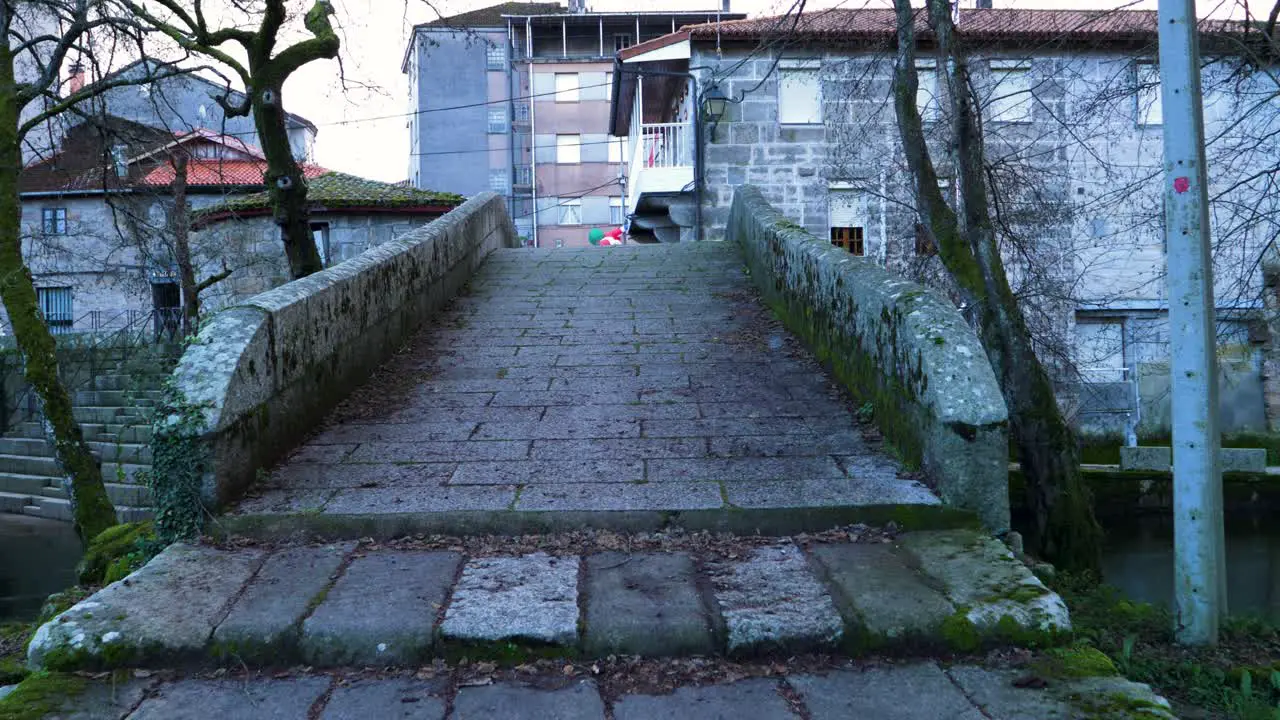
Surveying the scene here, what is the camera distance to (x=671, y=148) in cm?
1922

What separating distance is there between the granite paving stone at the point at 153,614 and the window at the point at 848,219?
56.7ft

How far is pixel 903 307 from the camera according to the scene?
457 centimetres

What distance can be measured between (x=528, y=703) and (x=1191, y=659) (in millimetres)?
2606

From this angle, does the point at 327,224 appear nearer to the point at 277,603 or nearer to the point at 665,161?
the point at 665,161

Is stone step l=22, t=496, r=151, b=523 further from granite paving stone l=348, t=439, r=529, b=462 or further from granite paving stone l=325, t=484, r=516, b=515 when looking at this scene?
granite paving stone l=325, t=484, r=516, b=515

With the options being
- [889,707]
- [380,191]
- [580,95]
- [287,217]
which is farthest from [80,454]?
[580,95]

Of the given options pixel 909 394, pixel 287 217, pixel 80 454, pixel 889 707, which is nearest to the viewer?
pixel 889 707

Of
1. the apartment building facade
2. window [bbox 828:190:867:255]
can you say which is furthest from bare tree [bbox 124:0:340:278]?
the apartment building facade

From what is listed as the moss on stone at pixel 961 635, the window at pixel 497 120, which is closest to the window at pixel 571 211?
the window at pixel 497 120

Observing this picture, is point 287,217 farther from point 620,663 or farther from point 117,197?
point 620,663

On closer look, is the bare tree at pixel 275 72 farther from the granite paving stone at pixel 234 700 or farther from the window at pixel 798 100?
the window at pixel 798 100

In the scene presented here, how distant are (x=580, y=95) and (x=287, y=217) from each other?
3536 centimetres

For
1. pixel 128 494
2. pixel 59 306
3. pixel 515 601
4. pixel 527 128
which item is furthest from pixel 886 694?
pixel 527 128

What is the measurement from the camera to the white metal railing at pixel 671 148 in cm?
1892
